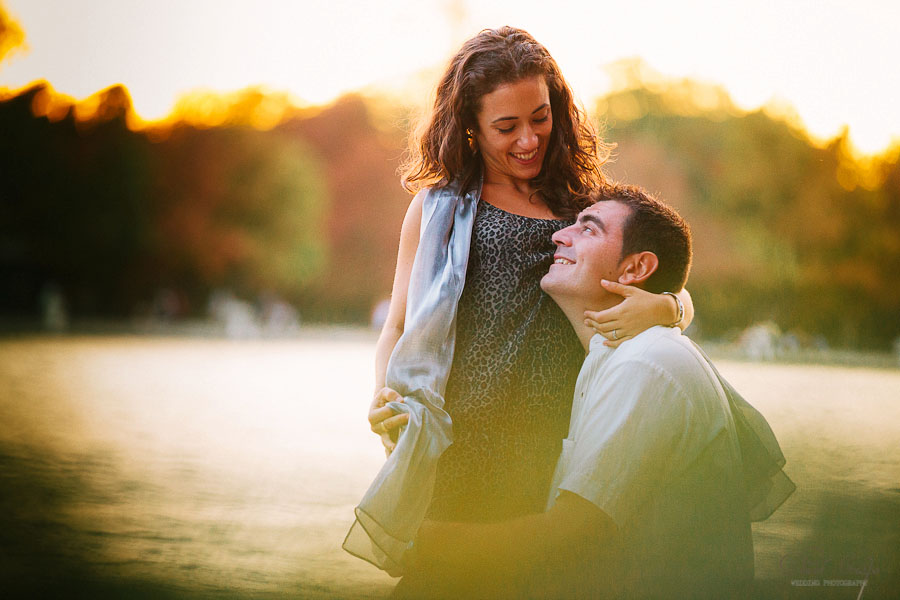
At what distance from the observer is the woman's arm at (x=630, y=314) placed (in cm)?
153

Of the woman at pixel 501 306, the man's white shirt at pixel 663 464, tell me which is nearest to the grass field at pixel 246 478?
the man's white shirt at pixel 663 464

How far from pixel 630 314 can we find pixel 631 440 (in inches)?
8.9

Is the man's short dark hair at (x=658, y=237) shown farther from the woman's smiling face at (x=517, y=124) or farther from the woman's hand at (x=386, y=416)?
the woman's hand at (x=386, y=416)

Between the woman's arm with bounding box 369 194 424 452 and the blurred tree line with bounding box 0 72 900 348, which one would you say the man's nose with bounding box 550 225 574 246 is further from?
the blurred tree line with bounding box 0 72 900 348

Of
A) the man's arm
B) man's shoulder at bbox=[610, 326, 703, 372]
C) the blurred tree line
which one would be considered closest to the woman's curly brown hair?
man's shoulder at bbox=[610, 326, 703, 372]

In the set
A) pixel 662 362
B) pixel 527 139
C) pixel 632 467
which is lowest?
pixel 632 467

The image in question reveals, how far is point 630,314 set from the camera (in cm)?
153

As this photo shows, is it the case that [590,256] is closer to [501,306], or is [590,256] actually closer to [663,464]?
[501,306]

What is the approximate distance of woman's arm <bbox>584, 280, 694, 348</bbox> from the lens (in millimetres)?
1528

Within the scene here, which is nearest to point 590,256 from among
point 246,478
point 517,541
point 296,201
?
point 517,541

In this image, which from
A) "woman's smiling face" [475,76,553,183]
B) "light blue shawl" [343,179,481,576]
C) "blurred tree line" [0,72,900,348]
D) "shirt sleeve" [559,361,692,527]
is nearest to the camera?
"shirt sleeve" [559,361,692,527]

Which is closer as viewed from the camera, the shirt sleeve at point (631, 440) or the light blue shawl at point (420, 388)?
the shirt sleeve at point (631, 440)

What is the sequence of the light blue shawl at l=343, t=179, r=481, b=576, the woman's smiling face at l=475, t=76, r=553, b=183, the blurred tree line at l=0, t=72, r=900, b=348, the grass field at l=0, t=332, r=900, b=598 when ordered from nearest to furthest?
1. the light blue shawl at l=343, t=179, r=481, b=576
2. the woman's smiling face at l=475, t=76, r=553, b=183
3. the grass field at l=0, t=332, r=900, b=598
4. the blurred tree line at l=0, t=72, r=900, b=348

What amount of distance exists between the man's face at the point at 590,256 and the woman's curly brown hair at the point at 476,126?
0.15 meters
